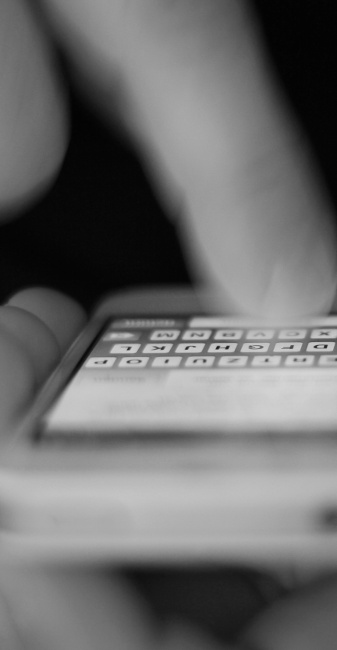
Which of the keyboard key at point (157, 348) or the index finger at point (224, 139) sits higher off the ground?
the index finger at point (224, 139)

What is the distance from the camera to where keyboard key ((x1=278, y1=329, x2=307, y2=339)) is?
0.34m

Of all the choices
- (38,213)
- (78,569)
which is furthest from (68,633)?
(38,213)

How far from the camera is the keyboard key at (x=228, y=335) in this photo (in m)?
0.34

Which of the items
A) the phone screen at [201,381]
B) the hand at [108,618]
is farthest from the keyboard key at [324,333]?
the hand at [108,618]

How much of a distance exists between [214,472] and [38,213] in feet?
0.85

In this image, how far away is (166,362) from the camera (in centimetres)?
32

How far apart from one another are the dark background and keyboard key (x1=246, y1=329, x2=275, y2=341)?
0.13 metres

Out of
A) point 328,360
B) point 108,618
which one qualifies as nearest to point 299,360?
point 328,360

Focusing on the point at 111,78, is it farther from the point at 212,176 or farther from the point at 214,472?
the point at 214,472

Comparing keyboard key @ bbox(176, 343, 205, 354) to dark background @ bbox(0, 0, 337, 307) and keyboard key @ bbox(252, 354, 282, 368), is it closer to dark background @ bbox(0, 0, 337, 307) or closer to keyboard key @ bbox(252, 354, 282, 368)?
keyboard key @ bbox(252, 354, 282, 368)

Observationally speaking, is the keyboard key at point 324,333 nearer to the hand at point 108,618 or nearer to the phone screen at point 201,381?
the phone screen at point 201,381

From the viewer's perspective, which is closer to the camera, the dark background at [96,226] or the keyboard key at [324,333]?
the keyboard key at [324,333]

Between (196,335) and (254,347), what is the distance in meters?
0.03

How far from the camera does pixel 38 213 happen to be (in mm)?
462
